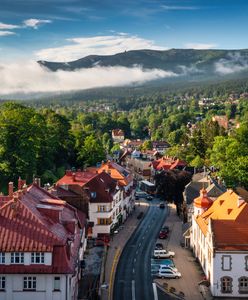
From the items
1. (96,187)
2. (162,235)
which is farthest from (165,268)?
(96,187)

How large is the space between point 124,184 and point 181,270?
34.5 m

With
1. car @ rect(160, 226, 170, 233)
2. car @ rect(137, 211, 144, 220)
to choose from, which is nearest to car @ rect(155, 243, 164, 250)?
car @ rect(160, 226, 170, 233)

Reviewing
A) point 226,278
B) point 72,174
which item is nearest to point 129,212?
point 72,174

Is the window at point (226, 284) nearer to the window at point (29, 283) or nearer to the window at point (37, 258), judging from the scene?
the window at point (37, 258)

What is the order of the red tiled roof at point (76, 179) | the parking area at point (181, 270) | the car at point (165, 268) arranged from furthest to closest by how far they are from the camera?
the red tiled roof at point (76, 179) < the car at point (165, 268) < the parking area at point (181, 270)

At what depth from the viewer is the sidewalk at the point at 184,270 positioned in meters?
56.0

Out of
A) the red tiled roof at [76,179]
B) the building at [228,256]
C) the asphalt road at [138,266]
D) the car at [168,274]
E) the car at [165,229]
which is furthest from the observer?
the red tiled roof at [76,179]

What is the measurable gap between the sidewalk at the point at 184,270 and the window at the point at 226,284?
2.26 metres

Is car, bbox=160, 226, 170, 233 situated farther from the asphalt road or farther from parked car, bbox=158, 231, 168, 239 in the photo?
parked car, bbox=158, 231, 168, 239

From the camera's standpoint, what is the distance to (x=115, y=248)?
7162cm

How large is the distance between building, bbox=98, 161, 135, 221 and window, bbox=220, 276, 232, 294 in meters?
36.1

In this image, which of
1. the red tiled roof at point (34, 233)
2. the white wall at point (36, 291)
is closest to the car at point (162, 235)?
the red tiled roof at point (34, 233)

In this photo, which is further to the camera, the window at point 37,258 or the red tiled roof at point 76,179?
the red tiled roof at point 76,179

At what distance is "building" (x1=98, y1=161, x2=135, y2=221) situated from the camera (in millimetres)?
91781
